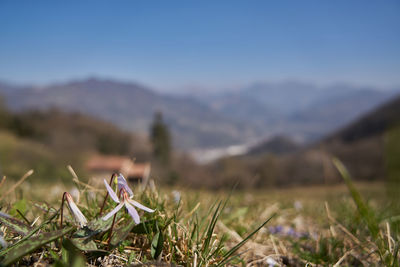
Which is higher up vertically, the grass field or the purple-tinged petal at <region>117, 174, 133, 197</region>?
the purple-tinged petal at <region>117, 174, 133, 197</region>

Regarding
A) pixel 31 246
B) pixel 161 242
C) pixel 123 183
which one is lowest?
pixel 161 242

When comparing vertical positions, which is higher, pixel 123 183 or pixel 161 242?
pixel 123 183

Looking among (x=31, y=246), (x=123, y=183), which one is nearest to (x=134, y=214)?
(x=123, y=183)

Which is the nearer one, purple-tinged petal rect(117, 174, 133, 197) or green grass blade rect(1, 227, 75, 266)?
green grass blade rect(1, 227, 75, 266)

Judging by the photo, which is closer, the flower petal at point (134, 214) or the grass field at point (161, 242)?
the flower petal at point (134, 214)

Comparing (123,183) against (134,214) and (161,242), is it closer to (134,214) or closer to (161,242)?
(134,214)

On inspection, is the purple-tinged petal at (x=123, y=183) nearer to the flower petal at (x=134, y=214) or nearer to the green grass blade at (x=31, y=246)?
the flower petal at (x=134, y=214)

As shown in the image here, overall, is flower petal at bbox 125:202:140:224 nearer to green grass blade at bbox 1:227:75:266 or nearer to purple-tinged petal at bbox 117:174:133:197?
purple-tinged petal at bbox 117:174:133:197

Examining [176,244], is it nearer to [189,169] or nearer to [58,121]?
[189,169]

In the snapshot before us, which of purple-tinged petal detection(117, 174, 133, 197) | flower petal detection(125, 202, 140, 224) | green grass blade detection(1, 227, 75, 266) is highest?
purple-tinged petal detection(117, 174, 133, 197)

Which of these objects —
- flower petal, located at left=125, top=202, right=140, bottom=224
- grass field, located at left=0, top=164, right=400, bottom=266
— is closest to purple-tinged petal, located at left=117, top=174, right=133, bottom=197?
flower petal, located at left=125, top=202, right=140, bottom=224

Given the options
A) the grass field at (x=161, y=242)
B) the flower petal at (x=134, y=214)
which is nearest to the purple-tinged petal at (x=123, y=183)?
the flower petal at (x=134, y=214)

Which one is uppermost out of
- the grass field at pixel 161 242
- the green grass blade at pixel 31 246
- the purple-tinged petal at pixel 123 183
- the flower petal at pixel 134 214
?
the purple-tinged petal at pixel 123 183

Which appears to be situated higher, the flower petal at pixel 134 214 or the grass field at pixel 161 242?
the flower petal at pixel 134 214
